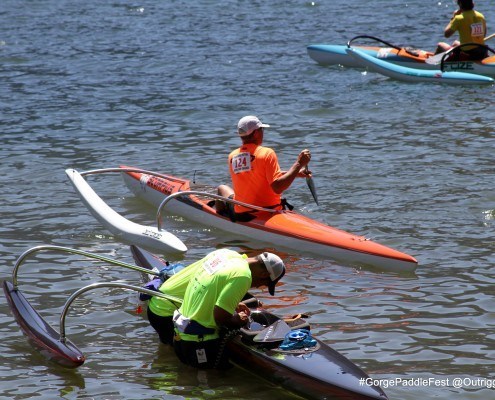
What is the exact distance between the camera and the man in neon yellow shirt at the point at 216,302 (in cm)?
793

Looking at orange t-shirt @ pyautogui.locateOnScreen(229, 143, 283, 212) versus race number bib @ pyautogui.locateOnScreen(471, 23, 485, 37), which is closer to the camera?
orange t-shirt @ pyautogui.locateOnScreen(229, 143, 283, 212)

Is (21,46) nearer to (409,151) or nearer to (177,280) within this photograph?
(409,151)

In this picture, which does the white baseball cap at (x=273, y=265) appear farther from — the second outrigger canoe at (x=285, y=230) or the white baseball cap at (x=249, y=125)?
the white baseball cap at (x=249, y=125)

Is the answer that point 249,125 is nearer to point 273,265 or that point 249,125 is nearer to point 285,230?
point 285,230

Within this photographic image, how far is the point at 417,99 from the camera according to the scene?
765 inches

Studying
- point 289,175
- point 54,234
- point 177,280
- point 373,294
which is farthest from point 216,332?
point 54,234

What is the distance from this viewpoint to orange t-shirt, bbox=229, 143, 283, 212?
448 inches

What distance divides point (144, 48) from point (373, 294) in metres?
17.2

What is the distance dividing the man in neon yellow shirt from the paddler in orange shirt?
3.10 meters

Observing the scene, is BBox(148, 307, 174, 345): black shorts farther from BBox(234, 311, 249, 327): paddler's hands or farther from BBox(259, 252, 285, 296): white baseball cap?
BBox(259, 252, 285, 296): white baseball cap

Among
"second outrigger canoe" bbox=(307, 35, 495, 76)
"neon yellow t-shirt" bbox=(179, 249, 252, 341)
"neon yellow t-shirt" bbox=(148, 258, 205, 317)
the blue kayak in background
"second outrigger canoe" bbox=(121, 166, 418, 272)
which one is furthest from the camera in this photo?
"second outrigger canoe" bbox=(307, 35, 495, 76)

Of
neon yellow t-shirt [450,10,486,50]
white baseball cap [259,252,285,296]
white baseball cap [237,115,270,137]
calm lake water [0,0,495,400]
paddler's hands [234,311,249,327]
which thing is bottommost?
calm lake water [0,0,495,400]

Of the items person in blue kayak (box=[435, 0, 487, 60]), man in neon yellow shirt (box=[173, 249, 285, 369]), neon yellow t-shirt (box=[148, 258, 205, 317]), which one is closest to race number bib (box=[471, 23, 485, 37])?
person in blue kayak (box=[435, 0, 487, 60])

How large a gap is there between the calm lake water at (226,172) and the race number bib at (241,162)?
92 cm
